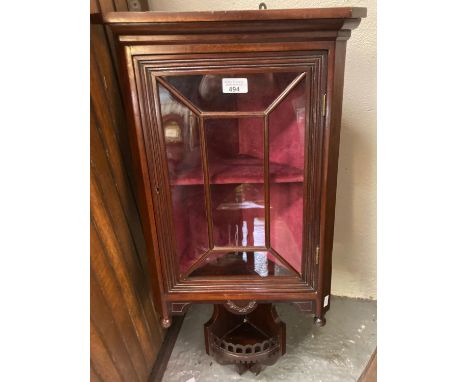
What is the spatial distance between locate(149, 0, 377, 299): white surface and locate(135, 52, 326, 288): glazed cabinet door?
1.29 feet

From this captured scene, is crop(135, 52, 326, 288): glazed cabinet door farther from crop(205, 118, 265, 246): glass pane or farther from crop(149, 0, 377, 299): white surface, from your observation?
crop(149, 0, 377, 299): white surface

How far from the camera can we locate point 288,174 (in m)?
0.80

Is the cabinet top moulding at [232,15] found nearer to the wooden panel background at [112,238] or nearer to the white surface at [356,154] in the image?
the wooden panel background at [112,238]

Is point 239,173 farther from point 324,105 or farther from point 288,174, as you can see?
point 324,105

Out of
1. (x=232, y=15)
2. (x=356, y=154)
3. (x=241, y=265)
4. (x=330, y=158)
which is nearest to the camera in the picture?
(x=232, y=15)

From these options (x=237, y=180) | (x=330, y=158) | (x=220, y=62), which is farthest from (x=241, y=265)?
(x=220, y=62)

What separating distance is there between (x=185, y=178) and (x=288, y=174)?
0.23 metres

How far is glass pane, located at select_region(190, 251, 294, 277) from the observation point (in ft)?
2.82
